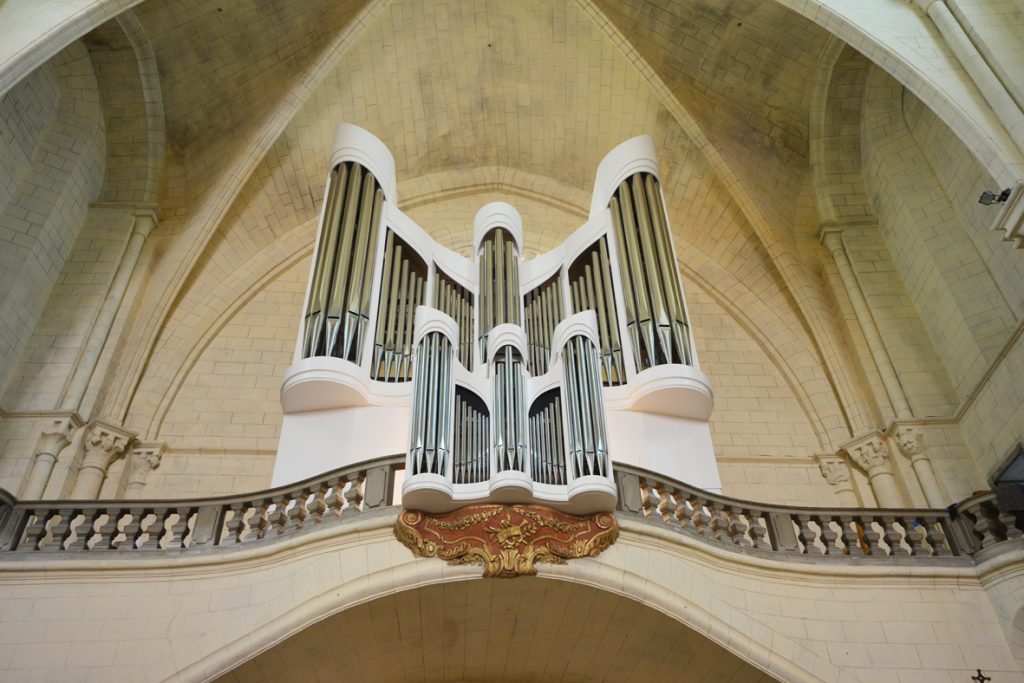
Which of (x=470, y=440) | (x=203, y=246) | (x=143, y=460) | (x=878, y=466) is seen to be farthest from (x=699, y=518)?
(x=203, y=246)

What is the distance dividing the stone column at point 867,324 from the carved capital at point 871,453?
1.46ft

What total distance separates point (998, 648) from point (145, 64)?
38.8 feet

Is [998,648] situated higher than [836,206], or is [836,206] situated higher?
[836,206]

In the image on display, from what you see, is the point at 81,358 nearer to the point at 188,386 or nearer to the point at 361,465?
the point at 188,386

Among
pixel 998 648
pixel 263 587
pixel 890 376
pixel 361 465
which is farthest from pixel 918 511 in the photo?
pixel 263 587

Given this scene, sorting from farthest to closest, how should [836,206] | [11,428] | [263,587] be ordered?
[836,206] < [11,428] < [263,587]

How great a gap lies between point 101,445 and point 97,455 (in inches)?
5.0

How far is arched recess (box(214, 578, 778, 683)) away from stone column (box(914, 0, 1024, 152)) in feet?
16.2

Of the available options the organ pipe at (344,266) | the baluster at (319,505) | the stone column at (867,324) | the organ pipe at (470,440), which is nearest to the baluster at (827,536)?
the stone column at (867,324)

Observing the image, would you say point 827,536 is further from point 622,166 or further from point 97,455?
point 97,455

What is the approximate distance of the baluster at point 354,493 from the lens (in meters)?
8.03

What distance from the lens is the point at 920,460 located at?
35.4 ft

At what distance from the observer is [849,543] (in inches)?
335

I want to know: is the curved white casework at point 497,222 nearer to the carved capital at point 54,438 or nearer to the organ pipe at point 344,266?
the organ pipe at point 344,266
